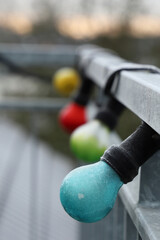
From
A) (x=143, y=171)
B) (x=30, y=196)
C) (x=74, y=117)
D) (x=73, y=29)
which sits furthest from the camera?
(x=73, y=29)

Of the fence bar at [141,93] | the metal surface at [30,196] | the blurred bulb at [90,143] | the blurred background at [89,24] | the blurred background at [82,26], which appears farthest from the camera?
the blurred background at [89,24]

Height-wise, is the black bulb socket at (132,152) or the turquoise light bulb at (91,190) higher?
the black bulb socket at (132,152)

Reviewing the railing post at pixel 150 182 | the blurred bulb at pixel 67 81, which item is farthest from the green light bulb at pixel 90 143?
the blurred bulb at pixel 67 81

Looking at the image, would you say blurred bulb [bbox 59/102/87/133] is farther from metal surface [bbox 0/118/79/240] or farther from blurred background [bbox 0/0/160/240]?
blurred background [bbox 0/0/160/240]

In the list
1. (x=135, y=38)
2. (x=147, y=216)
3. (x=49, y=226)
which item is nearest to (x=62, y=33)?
(x=135, y=38)

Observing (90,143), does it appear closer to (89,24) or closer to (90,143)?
(90,143)

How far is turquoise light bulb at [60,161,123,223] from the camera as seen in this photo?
2.05ft

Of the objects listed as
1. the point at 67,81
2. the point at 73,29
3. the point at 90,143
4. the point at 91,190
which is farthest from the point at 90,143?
the point at 73,29

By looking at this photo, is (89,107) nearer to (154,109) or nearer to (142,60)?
(154,109)

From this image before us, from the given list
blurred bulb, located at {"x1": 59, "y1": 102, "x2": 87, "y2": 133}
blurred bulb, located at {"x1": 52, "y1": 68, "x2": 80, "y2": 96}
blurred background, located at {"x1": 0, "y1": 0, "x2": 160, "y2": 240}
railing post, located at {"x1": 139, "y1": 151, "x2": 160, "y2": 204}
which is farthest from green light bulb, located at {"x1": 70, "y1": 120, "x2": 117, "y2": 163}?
blurred background, located at {"x1": 0, "y1": 0, "x2": 160, "y2": 240}

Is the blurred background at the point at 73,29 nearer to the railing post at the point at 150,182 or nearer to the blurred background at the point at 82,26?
the blurred background at the point at 82,26

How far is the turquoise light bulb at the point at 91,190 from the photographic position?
626mm

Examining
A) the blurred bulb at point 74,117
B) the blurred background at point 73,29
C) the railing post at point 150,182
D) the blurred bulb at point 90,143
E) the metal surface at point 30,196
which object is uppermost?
the railing post at point 150,182

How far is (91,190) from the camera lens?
2.05 feet
